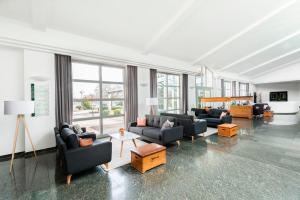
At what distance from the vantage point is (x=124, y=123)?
633 centimetres

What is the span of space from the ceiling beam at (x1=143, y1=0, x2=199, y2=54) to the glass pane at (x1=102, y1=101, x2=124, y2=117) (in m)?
2.57

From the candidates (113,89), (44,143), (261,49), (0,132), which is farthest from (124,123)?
(261,49)

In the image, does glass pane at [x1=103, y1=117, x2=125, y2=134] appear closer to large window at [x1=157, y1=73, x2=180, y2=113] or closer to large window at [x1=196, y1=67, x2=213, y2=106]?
large window at [x1=157, y1=73, x2=180, y2=113]

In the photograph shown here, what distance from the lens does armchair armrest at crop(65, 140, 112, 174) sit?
2645mm

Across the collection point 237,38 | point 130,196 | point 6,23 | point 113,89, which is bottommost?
point 130,196

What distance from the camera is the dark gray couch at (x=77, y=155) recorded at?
264 cm

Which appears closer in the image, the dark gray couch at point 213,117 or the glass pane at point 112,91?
the glass pane at point 112,91

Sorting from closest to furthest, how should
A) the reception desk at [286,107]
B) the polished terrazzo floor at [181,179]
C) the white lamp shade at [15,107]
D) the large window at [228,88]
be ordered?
the polished terrazzo floor at [181,179] → the white lamp shade at [15,107] → the reception desk at [286,107] → the large window at [228,88]

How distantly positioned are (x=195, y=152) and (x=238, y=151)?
1.14 meters

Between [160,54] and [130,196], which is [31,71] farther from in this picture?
[160,54]

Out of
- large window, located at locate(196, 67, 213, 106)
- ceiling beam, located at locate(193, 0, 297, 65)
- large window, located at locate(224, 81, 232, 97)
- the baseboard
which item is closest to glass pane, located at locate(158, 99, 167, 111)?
large window, located at locate(196, 67, 213, 106)

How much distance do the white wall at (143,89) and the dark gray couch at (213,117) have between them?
2888 mm

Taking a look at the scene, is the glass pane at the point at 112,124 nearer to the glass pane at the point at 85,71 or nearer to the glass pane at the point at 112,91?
the glass pane at the point at 112,91

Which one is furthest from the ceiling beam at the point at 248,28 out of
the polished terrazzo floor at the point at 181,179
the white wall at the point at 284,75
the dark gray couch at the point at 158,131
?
the white wall at the point at 284,75
